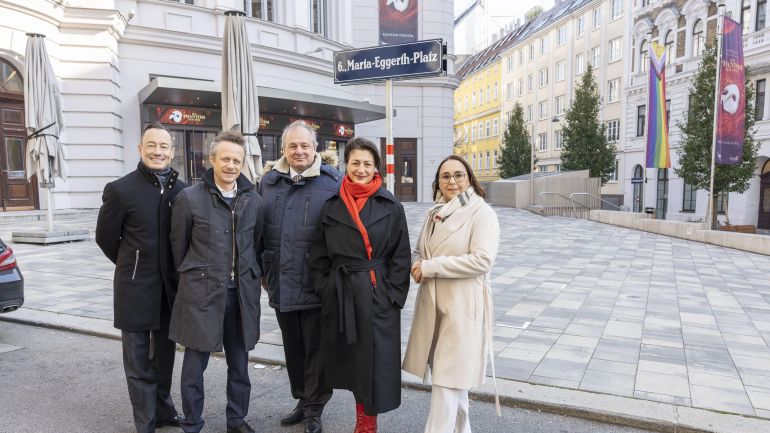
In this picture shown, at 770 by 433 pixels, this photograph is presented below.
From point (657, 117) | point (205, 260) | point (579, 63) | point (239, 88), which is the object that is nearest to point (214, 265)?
point (205, 260)

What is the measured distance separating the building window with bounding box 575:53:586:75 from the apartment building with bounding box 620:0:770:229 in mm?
7033

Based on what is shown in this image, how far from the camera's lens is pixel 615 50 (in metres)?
38.9

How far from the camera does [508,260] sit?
1015cm

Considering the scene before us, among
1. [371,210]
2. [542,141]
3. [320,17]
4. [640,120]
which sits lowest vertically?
[371,210]

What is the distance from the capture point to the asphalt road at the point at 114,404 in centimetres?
348

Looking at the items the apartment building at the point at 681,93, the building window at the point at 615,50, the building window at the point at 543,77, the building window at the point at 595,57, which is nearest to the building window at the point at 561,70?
the building window at the point at 543,77

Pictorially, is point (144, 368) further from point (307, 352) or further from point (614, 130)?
point (614, 130)

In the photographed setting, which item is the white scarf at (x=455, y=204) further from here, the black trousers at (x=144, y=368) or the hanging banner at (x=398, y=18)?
the hanging banner at (x=398, y=18)

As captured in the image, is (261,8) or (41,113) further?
(261,8)

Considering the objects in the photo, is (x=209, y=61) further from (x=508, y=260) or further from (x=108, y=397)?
(x=108, y=397)

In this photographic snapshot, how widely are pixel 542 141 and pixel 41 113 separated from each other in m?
45.7

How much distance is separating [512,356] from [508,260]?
5.65 meters

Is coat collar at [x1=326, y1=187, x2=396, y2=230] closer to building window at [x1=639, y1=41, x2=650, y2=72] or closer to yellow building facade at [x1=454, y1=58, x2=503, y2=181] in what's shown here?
building window at [x1=639, y1=41, x2=650, y2=72]

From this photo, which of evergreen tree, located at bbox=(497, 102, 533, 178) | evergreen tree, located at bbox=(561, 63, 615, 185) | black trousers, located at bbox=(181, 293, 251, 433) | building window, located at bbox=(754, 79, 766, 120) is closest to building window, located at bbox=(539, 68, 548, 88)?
evergreen tree, located at bbox=(497, 102, 533, 178)
